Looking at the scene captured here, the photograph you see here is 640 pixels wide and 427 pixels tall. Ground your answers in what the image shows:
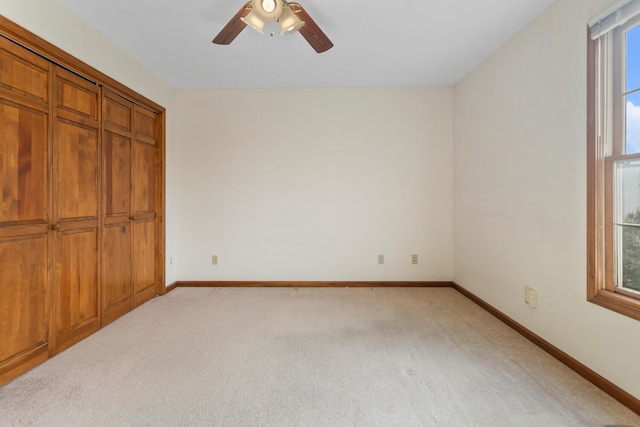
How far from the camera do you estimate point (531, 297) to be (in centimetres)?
234

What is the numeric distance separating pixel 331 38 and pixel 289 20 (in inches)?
29.9

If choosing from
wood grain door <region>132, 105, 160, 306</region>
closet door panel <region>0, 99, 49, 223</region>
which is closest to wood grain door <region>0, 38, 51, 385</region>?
closet door panel <region>0, 99, 49, 223</region>

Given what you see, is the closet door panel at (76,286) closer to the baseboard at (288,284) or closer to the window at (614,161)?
the baseboard at (288,284)

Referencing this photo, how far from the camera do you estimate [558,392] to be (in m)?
1.70

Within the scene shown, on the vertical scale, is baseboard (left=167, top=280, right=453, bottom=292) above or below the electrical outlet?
below

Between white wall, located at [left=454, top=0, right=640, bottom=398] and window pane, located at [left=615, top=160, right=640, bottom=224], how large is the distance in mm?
167

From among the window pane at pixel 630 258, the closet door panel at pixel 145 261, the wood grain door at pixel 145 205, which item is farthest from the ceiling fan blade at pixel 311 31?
the closet door panel at pixel 145 261

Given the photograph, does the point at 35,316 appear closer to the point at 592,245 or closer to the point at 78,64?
the point at 78,64

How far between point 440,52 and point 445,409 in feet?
9.46

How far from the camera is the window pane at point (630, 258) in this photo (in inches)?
65.5

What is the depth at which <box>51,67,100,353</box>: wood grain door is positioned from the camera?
84.8 inches

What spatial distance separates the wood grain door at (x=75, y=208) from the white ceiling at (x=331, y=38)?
64 centimetres

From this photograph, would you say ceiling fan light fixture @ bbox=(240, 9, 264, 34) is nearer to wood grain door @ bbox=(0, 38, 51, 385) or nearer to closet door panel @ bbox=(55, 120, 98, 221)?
wood grain door @ bbox=(0, 38, 51, 385)

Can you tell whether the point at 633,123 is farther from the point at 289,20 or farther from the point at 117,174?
the point at 117,174
